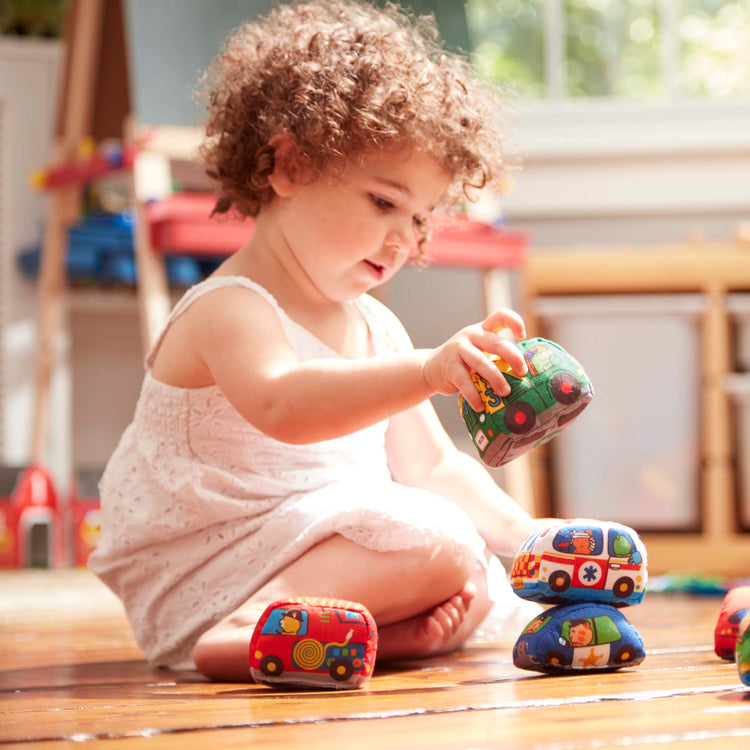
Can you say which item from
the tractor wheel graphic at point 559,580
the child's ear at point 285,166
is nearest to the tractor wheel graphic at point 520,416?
the tractor wheel graphic at point 559,580

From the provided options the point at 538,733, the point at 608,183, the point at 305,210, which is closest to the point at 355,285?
the point at 305,210

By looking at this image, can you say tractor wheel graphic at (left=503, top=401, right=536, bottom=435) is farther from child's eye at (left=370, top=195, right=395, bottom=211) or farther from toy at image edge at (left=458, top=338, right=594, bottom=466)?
child's eye at (left=370, top=195, right=395, bottom=211)

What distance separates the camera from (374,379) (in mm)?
770

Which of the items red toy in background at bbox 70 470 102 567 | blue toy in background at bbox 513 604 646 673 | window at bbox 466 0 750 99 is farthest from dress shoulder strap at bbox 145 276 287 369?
window at bbox 466 0 750 99

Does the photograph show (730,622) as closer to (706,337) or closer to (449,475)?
(449,475)

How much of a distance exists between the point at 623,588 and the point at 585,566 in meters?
0.03

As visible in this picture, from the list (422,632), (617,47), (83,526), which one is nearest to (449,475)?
(422,632)

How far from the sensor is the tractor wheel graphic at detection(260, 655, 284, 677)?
716mm

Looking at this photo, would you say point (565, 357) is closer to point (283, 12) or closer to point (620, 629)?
point (620, 629)

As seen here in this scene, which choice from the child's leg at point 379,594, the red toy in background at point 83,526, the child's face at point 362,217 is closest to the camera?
the child's leg at point 379,594

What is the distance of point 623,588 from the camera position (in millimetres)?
760

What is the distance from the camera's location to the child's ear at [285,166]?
3.20ft

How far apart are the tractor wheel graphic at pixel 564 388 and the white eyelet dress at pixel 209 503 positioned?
0.64 ft

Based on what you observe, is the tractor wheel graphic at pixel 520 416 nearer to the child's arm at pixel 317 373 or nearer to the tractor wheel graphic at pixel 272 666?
the child's arm at pixel 317 373
